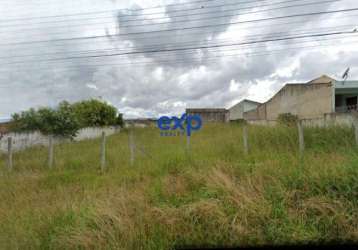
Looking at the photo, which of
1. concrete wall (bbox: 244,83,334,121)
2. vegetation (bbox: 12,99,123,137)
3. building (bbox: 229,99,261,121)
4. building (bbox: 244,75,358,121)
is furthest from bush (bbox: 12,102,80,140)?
building (bbox: 229,99,261,121)

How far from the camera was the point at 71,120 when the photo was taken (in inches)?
527

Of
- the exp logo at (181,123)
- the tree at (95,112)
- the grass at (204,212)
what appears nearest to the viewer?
the grass at (204,212)

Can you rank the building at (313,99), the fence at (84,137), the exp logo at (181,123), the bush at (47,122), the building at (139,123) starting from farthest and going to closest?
the building at (139,123) → the building at (313,99) → the bush at (47,122) → the exp logo at (181,123) → the fence at (84,137)

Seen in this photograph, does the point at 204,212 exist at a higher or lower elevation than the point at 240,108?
lower

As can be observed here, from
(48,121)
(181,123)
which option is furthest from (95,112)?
(181,123)

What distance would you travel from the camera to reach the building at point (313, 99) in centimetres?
1766

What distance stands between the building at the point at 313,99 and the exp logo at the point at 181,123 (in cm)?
1409

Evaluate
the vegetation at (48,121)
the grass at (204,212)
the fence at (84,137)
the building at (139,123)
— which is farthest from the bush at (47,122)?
the building at (139,123)

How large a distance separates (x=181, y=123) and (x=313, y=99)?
1762 cm

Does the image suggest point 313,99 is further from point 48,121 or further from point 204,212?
point 48,121

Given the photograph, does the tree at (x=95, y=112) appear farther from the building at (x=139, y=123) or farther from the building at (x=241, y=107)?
the building at (x=241, y=107)

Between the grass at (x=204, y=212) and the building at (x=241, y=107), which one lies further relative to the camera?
the building at (x=241, y=107)

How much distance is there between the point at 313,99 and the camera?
734 inches

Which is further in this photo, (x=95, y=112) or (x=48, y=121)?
(x=95, y=112)
